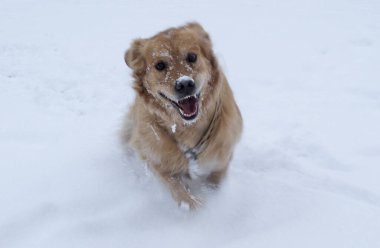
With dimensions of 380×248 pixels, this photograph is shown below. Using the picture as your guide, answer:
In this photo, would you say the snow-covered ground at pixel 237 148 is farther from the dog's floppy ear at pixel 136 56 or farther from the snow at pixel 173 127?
the snow at pixel 173 127

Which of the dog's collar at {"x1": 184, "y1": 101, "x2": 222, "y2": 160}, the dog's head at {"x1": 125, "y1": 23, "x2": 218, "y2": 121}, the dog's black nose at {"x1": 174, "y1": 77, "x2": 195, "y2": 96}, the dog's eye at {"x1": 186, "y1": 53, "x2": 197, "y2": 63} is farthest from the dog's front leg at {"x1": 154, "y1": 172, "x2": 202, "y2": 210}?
the dog's eye at {"x1": 186, "y1": 53, "x2": 197, "y2": 63}

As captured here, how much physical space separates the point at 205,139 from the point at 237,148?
0.89 m

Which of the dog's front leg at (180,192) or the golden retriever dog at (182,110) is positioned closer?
the golden retriever dog at (182,110)

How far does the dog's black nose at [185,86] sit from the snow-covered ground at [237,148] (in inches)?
24.2

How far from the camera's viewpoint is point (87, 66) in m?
6.21

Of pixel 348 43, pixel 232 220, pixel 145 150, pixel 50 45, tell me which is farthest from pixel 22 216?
pixel 348 43

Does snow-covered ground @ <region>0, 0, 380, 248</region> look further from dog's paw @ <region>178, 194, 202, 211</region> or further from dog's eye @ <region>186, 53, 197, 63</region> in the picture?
dog's eye @ <region>186, 53, 197, 63</region>

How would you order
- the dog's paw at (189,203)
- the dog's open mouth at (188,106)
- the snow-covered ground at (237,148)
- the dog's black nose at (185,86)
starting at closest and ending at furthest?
the dog's black nose at (185,86) < the dog's open mouth at (188,106) < the snow-covered ground at (237,148) < the dog's paw at (189,203)

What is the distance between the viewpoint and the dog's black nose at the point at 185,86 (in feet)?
9.45

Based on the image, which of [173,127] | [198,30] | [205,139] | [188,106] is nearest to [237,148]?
[205,139]

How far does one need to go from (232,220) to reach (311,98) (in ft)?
7.45

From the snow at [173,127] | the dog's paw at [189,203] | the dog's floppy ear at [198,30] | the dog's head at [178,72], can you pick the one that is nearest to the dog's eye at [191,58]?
the dog's head at [178,72]

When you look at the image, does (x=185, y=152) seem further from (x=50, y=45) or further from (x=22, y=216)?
(x=50, y=45)

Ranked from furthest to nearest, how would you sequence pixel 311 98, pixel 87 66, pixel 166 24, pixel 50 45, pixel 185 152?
pixel 166 24 → pixel 50 45 → pixel 87 66 → pixel 311 98 → pixel 185 152
